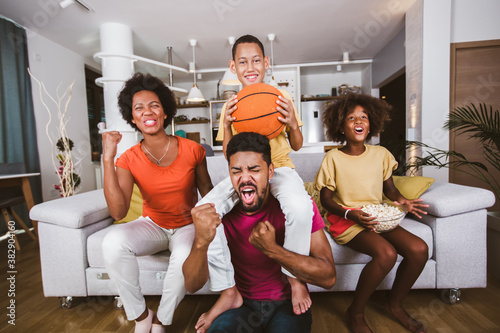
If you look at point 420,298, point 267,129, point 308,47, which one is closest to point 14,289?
point 267,129

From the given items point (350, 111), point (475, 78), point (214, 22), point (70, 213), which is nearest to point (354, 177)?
point (350, 111)

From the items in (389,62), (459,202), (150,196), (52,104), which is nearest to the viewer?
(150,196)

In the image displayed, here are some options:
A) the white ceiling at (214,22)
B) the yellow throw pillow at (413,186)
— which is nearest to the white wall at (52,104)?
the white ceiling at (214,22)

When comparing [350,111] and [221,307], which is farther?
[350,111]

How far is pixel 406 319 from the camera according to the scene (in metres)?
1.50

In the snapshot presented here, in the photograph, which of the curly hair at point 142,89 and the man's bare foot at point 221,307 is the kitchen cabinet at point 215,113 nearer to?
the curly hair at point 142,89

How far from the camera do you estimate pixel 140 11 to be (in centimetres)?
377

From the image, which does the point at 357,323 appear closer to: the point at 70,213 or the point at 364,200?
the point at 364,200

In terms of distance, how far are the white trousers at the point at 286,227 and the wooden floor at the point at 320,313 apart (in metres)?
0.65

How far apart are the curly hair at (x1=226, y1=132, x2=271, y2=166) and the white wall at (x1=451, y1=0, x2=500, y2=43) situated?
3751 millimetres

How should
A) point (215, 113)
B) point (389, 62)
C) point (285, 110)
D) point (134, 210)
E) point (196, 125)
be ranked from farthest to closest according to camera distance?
point (196, 125) < point (215, 113) < point (389, 62) < point (134, 210) < point (285, 110)

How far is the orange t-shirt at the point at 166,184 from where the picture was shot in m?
1.55

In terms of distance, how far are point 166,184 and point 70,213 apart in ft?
2.28

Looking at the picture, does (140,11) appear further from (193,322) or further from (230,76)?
(193,322)
